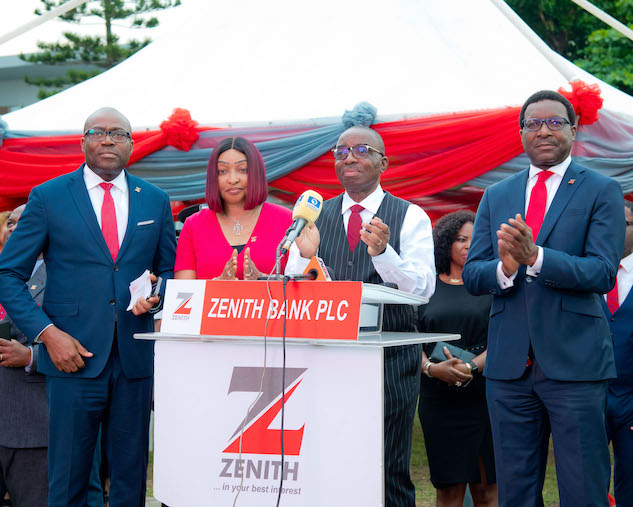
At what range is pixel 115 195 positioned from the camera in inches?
151

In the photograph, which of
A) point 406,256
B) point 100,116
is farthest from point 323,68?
point 406,256

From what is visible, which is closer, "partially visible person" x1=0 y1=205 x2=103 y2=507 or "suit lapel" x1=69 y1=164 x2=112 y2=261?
"suit lapel" x1=69 y1=164 x2=112 y2=261

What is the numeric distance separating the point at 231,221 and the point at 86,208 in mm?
666

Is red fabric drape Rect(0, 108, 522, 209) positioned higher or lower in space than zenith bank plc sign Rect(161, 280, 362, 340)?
higher

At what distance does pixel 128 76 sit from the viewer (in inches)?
A: 292

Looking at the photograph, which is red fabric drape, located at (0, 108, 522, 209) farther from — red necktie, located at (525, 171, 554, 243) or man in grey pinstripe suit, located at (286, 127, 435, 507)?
red necktie, located at (525, 171, 554, 243)

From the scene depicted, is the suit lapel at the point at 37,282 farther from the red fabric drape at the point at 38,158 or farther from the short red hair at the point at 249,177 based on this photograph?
the red fabric drape at the point at 38,158

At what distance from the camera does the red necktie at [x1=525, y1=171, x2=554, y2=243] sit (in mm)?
3365

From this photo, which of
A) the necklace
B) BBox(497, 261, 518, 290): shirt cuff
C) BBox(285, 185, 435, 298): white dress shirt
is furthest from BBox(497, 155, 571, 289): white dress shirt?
the necklace

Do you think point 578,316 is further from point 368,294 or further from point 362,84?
point 362,84

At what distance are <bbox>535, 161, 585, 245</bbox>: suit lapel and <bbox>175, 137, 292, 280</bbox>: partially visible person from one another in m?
1.14

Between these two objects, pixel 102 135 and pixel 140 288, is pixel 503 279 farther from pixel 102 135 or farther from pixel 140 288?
pixel 102 135

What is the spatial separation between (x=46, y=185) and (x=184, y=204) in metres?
2.96

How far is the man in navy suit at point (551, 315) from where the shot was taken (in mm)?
3141
